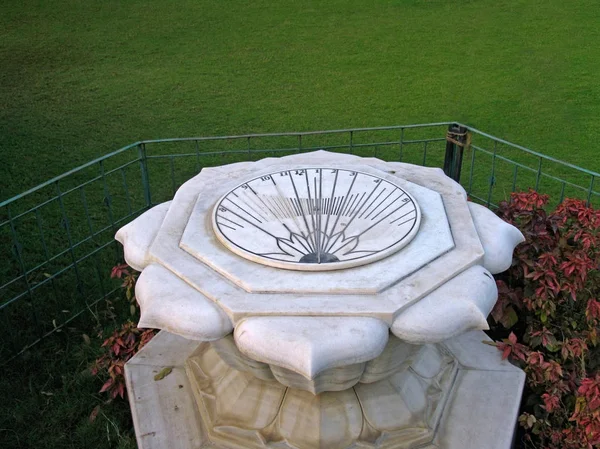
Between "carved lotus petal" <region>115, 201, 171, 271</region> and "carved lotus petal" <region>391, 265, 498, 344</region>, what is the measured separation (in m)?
0.95

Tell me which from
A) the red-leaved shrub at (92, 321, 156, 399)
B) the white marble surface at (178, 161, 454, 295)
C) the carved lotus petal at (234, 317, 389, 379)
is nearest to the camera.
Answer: the carved lotus petal at (234, 317, 389, 379)

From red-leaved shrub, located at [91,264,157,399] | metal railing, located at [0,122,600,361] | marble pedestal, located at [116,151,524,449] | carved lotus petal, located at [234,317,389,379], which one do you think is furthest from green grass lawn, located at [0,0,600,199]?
carved lotus petal, located at [234,317,389,379]

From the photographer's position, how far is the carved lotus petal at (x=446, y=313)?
1.84 m

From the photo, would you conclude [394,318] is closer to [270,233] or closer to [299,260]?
[299,260]

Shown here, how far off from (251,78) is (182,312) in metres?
5.12

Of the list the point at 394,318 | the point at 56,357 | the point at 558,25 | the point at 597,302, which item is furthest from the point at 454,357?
the point at 558,25

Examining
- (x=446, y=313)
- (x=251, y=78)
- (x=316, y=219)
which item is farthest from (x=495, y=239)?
(x=251, y=78)

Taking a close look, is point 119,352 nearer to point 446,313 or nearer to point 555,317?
point 446,313

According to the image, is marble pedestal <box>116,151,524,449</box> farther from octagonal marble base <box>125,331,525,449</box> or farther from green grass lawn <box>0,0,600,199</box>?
green grass lawn <box>0,0,600,199</box>

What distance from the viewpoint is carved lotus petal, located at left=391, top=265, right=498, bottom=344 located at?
6.05 ft

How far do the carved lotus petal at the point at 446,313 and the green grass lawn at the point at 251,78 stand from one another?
1.52 m

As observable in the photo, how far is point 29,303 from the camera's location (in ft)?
11.1

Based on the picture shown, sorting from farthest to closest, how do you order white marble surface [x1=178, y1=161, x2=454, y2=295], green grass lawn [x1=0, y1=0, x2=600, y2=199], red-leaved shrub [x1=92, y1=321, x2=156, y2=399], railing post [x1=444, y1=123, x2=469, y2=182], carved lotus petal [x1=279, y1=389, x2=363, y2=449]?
green grass lawn [x1=0, y1=0, x2=600, y2=199], railing post [x1=444, y1=123, x2=469, y2=182], red-leaved shrub [x1=92, y1=321, x2=156, y2=399], carved lotus petal [x1=279, y1=389, x2=363, y2=449], white marble surface [x1=178, y1=161, x2=454, y2=295]

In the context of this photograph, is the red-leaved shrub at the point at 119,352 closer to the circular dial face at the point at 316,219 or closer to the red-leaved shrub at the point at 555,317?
the circular dial face at the point at 316,219
